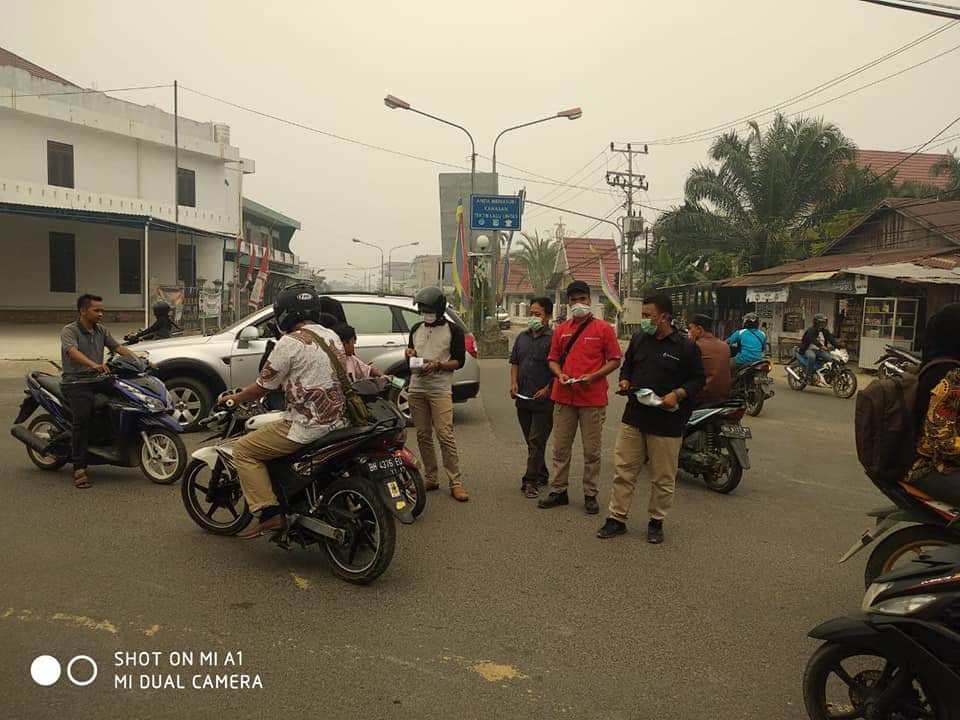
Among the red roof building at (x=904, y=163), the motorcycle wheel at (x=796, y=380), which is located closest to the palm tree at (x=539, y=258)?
the red roof building at (x=904, y=163)

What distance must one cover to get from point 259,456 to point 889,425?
3.32 meters

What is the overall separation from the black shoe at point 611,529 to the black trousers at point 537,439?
48.0 inches

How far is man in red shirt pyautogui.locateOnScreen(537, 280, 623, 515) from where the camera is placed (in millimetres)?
5691

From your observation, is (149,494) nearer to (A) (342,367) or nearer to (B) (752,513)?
(A) (342,367)

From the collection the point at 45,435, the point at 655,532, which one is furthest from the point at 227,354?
the point at 655,532

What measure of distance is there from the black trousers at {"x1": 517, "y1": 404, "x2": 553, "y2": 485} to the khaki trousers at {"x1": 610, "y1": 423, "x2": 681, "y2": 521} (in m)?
1.20

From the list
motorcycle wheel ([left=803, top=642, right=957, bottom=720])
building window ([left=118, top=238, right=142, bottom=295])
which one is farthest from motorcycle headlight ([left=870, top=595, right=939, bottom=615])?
building window ([left=118, top=238, right=142, bottom=295])

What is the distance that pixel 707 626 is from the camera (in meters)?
3.80

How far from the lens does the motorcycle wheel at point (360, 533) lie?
13.4 feet

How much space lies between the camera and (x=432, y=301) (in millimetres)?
6098

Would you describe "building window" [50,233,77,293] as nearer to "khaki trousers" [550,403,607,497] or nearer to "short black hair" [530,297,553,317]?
"short black hair" [530,297,553,317]

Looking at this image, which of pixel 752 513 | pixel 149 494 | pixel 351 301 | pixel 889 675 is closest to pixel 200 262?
pixel 351 301

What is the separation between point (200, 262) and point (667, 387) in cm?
3051

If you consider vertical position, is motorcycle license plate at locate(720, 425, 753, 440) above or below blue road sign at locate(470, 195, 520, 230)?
below
